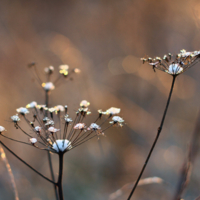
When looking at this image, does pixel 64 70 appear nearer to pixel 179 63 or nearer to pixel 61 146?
pixel 61 146

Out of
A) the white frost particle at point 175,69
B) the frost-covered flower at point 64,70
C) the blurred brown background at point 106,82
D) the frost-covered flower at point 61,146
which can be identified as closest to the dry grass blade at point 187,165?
the white frost particle at point 175,69

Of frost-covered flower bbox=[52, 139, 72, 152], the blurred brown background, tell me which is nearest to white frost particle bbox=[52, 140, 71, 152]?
frost-covered flower bbox=[52, 139, 72, 152]

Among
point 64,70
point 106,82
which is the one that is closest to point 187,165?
point 64,70

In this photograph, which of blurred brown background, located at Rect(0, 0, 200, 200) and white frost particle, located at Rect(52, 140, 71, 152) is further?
blurred brown background, located at Rect(0, 0, 200, 200)

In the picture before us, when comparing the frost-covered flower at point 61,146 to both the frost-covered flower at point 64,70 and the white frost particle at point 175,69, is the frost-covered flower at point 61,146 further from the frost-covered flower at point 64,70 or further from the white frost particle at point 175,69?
the white frost particle at point 175,69

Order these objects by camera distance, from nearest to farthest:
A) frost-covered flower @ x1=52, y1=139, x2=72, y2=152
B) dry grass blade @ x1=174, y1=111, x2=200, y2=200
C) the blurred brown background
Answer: dry grass blade @ x1=174, y1=111, x2=200, y2=200 < frost-covered flower @ x1=52, y1=139, x2=72, y2=152 < the blurred brown background

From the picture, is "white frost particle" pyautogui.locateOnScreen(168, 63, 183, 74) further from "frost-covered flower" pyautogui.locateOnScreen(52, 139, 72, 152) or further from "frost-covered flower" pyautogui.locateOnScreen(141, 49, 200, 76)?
A: "frost-covered flower" pyautogui.locateOnScreen(52, 139, 72, 152)

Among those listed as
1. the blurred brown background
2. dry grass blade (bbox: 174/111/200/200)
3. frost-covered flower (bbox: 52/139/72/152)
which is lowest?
dry grass blade (bbox: 174/111/200/200)

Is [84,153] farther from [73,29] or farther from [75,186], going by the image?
[73,29]
